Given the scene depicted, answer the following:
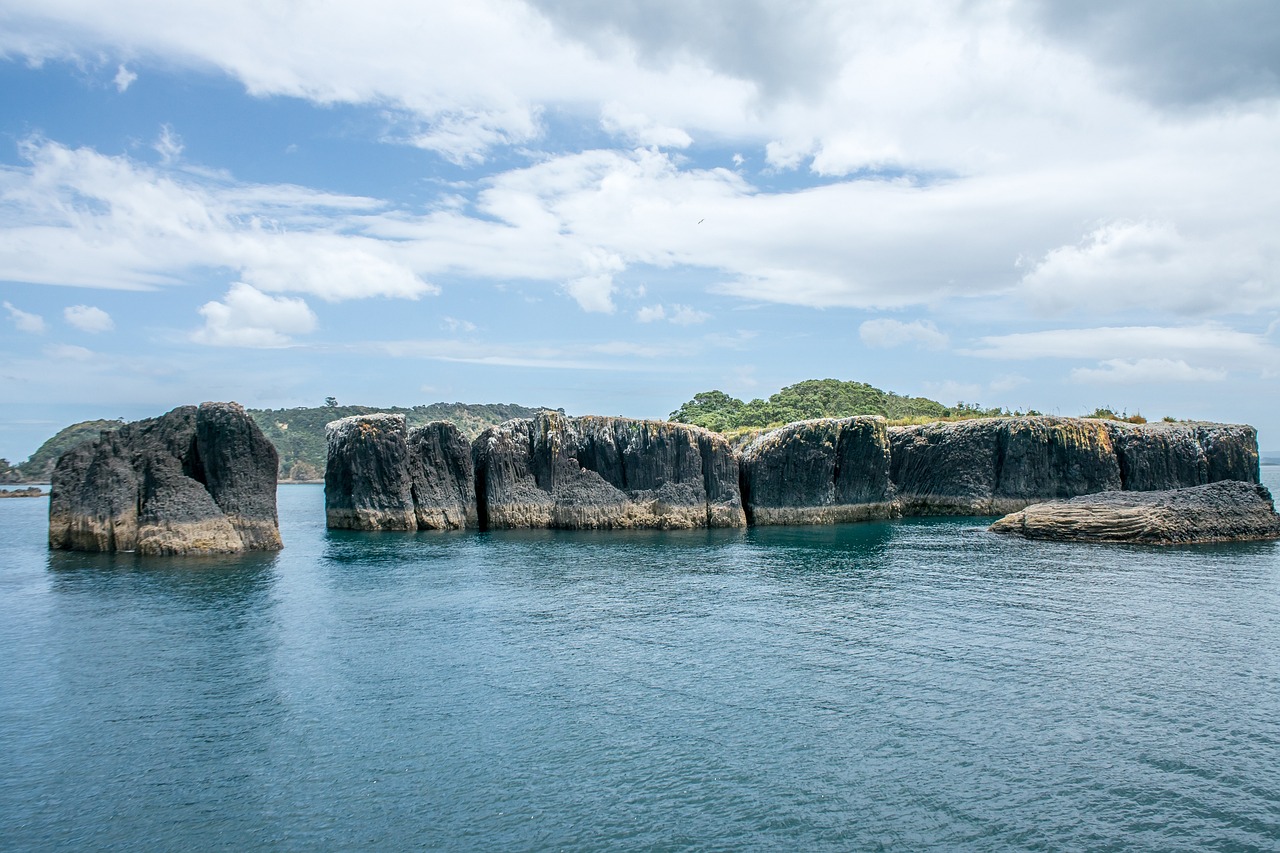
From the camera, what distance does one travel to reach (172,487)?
145 ft

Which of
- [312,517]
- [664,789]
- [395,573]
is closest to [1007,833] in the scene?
[664,789]

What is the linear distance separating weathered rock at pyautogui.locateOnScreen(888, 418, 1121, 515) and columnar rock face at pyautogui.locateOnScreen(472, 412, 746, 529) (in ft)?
72.4

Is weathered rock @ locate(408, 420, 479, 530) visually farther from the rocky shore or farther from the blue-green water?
the blue-green water

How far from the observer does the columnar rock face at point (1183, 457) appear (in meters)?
68.0

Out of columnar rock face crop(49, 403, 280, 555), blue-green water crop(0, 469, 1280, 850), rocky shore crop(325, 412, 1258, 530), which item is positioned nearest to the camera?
blue-green water crop(0, 469, 1280, 850)

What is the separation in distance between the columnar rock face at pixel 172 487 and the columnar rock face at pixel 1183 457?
65110 millimetres

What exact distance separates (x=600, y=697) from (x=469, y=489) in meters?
41.8

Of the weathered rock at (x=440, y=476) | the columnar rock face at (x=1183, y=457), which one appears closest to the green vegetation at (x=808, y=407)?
the columnar rock face at (x=1183, y=457)

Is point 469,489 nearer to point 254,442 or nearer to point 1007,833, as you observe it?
point 254,442

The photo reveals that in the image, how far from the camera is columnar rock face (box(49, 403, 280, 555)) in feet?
145

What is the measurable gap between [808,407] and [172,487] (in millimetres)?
85202

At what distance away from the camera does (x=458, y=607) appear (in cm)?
3212

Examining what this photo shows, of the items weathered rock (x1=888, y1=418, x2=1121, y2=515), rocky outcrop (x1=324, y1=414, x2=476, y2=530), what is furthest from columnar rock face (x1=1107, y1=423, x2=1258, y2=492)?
rocky outcrop (x1=324, y1=414, x2=476, y2=530)

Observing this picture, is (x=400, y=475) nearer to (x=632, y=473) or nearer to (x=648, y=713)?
(x=632, y=473)
